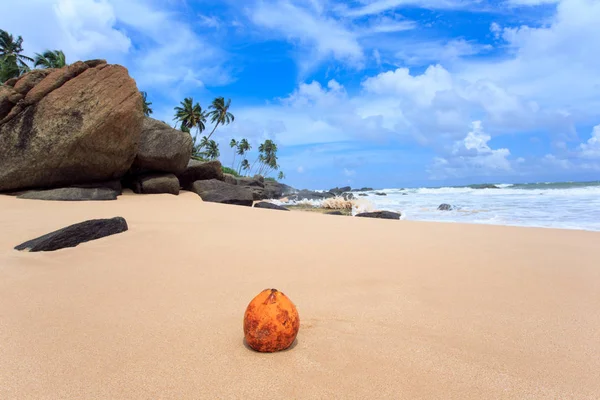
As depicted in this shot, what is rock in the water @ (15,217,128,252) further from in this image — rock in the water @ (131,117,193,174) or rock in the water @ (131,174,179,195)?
rock in the water @ (131,117,193,174)

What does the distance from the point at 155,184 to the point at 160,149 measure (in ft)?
4.08

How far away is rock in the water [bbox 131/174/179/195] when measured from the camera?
1040cm

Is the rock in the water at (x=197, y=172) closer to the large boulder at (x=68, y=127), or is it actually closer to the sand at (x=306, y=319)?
the large boulder at (x=68, y=127)

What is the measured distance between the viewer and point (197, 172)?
1373cm

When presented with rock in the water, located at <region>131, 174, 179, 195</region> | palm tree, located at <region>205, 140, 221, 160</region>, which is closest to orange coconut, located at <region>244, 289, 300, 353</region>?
rock in the water, located at <region>131, 174, 179, 195</region>

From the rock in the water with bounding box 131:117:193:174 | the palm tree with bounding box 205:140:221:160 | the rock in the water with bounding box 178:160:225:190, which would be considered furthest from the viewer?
the palm tree with bounding box 205:140:221:160

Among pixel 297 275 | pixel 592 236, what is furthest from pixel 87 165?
pixel 592 236

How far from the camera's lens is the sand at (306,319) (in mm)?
1697

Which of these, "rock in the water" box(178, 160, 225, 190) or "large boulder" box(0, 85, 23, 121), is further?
"rock in the water" box(178, 160, 225, 190)

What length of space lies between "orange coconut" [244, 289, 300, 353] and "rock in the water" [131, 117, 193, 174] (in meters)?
10.0

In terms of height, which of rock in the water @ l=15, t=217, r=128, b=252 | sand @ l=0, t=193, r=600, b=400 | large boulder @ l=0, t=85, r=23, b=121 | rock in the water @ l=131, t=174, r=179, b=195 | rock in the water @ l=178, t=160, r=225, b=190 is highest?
large boulder @ l=0, t=85, r=23, b=121

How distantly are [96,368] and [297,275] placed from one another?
6.36 feet

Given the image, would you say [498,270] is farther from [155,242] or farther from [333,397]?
[155,242]

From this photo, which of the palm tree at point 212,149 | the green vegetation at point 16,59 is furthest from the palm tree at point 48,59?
the palm tree at point 212,149
